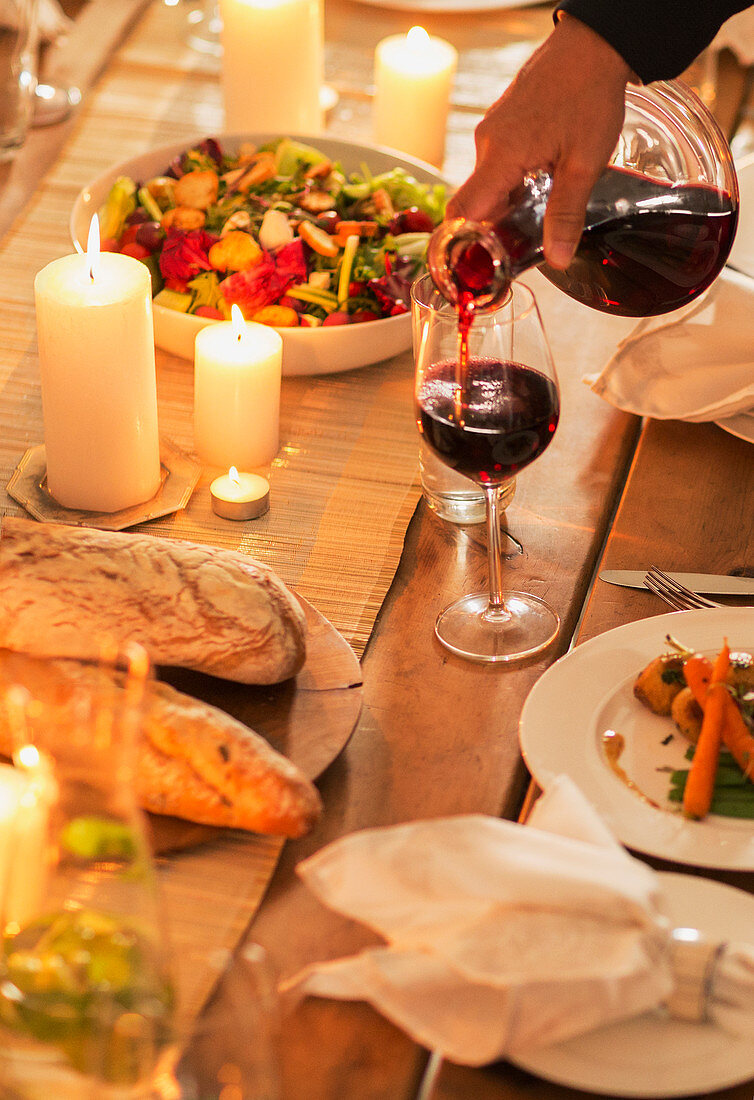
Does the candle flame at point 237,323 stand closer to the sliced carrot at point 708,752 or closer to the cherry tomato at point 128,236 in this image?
the cherry tomato at point 128,236

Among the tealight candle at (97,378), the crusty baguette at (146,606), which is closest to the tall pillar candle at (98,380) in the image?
the tealight candle at (97,378)

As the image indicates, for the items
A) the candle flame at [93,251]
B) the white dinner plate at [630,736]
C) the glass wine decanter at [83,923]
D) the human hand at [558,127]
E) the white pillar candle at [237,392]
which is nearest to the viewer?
the glass wine decanter at [83,923]

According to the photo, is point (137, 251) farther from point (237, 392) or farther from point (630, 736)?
point (630, 736)

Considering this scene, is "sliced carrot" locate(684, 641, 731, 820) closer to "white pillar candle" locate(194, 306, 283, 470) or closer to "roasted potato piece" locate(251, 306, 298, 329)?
"white pillar candle" locate(194, 306, 283, 470)

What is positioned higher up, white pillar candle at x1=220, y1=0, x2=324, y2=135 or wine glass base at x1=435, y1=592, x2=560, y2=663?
white pillar candle at x1=220, y1=0, x2=324, y2=135

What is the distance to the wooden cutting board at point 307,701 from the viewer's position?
3.00 ft

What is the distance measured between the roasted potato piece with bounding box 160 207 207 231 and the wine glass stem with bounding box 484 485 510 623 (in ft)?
2.10

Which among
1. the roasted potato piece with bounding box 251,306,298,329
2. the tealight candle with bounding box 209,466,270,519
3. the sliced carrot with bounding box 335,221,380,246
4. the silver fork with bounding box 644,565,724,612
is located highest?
the sliced carrot with bounding box 335,221,380,246

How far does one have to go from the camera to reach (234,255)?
4.66 ft

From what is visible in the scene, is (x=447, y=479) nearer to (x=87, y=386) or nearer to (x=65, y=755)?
(x=87, y=386)

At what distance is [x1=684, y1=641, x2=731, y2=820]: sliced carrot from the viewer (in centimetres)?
85

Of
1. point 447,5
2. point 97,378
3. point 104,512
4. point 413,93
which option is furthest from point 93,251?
point 447,5

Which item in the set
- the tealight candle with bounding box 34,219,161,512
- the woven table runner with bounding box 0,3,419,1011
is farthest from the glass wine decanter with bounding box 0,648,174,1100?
the tealight candle with bounding box 34,219,161,512

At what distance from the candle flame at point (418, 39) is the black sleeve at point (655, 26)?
822 mm
